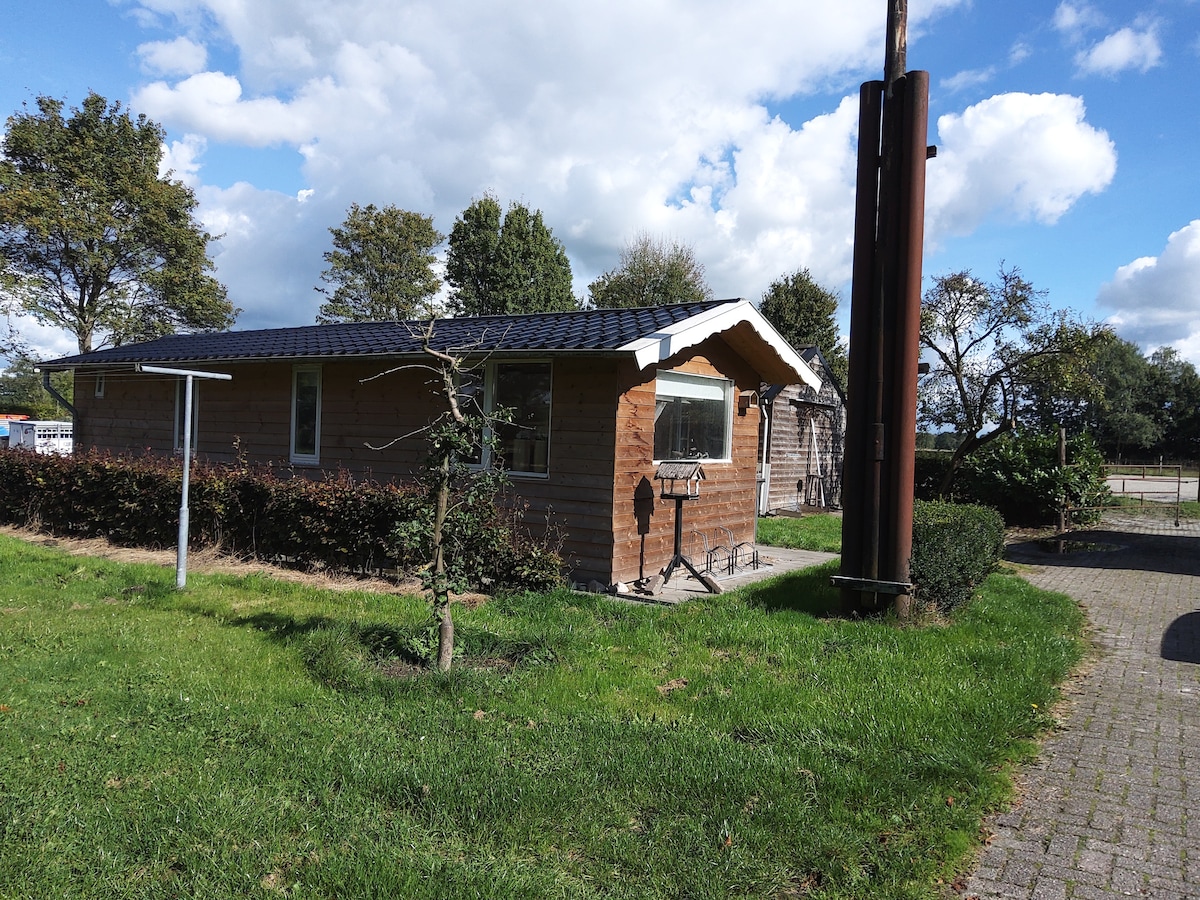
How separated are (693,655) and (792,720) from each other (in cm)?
138

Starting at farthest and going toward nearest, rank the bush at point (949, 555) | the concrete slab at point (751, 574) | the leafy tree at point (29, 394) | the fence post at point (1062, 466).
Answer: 1. the leafy tree at point (29, 394)
2. the fence post at point (1062, 466)
3. the concrete slab at point (751, 574)
4. the bush at point (949, 555)

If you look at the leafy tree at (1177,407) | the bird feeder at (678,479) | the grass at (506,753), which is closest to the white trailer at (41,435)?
the grass at (506,753)

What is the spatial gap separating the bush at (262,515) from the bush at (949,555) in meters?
3.50

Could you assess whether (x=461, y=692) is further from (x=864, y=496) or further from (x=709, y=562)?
(x=709, y=562)

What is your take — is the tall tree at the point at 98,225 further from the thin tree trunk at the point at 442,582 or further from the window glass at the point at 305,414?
the thin tree trunk at the point at 442,582

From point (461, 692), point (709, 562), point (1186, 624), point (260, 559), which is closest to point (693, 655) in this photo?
point (461, 692)

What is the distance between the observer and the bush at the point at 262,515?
786 centimetres

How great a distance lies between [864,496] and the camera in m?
6.76

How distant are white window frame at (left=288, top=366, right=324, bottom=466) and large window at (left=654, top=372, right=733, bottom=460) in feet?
16.3

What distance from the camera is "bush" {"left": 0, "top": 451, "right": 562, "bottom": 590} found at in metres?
7.86

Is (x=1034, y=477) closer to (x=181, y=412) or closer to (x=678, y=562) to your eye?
Answer: (x=678, y=562)

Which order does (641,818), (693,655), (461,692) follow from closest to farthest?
(641,818) < (461,692) < (693,655)

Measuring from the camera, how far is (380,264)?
3644 centimetres

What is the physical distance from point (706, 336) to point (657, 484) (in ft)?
6.03
